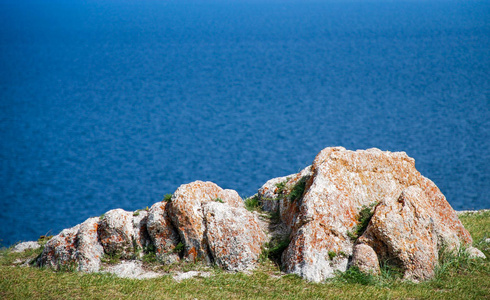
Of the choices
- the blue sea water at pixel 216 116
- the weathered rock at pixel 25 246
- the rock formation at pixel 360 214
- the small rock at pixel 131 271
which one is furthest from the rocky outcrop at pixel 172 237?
the blue sea water at pixel 216 116

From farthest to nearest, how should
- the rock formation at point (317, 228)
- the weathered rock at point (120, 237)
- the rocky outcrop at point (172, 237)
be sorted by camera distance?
the weathered rock at point (120, 237) → the rocky outcrop at point (172, 237) → the rock formation at point (317, 228)

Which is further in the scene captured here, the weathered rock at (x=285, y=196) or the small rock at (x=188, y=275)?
the weathered rock at (x=285, y=196)

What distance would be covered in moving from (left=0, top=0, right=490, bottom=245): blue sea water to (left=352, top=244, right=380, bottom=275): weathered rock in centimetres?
2120

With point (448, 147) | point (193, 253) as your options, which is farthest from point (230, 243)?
point (448, 147)

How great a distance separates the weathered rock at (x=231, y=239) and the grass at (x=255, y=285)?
427mm

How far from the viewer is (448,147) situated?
68438 millimetres

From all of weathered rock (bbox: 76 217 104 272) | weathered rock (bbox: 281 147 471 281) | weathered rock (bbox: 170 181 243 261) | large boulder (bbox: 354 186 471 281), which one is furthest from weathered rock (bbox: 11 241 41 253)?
large boulder (bbox: 354 186 471 281)

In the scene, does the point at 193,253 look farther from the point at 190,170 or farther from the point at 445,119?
the point at 445,119

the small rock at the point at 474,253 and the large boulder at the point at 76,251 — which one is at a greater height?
the large boulder at the point at 76,251

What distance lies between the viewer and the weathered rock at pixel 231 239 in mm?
15352

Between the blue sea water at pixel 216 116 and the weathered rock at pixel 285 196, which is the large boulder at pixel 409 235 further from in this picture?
the blue sea water at pixel 216 116

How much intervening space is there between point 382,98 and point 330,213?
273ft

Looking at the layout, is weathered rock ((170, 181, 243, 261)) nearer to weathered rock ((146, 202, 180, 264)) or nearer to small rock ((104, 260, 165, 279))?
weathered rock ((146, 202, 180, 264))

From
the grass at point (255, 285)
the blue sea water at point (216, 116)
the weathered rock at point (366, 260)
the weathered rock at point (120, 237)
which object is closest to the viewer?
the grass at point (255, 285)
